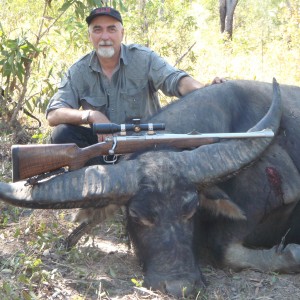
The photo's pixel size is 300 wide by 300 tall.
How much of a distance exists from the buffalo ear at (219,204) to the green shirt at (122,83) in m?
1.74

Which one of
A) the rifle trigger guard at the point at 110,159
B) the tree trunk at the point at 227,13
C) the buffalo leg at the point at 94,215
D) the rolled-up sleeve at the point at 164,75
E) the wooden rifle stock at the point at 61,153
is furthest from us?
the tree trunk at the point at 227,13

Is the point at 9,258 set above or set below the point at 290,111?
below

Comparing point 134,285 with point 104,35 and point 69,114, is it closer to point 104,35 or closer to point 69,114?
point 69,114

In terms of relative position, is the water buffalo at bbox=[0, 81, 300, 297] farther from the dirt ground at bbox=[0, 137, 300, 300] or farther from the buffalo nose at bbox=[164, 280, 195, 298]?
the dirt ground at bbox=[0, 137, 300, 300]

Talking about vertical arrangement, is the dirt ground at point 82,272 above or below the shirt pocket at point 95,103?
below

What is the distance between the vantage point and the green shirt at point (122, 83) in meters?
5.72

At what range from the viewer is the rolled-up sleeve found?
564 centimetres

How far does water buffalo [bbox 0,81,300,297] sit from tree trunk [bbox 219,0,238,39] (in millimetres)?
13239

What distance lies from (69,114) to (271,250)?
6.76ft

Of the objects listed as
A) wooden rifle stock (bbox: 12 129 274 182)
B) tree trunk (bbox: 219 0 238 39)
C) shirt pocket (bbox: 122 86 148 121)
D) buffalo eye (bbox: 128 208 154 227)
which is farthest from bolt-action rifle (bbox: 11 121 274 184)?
tree trunk (bbox: 219 0 238 39)

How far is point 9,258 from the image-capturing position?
4184 millimetres

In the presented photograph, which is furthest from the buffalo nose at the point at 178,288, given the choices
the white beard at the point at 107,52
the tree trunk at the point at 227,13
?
the tree trunk at the point at 227,13

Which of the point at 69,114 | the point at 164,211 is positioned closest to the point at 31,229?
the point at 69,114

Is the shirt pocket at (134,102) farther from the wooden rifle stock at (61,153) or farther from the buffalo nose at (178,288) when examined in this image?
the buffalo nose at (178,288)
